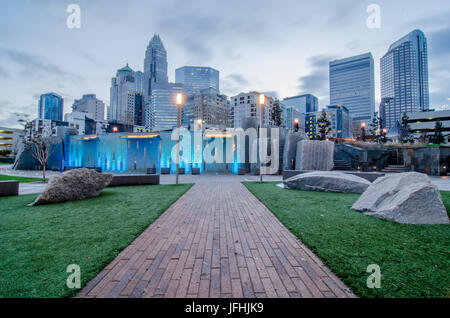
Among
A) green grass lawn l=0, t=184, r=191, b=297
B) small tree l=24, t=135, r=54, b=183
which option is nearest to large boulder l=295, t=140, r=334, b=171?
green grass lawn l=0, t=184, r=191, b=297

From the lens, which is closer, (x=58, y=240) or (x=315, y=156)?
(x=58, y=240)

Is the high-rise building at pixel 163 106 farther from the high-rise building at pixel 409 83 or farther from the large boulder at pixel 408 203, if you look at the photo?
the large boulder at pixel 408 203

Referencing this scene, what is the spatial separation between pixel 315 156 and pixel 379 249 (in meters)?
14.8

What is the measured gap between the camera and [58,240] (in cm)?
377

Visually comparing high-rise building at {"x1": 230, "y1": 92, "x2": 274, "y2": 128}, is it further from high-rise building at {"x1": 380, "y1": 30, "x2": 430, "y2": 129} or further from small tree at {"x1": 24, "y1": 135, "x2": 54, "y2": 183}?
small tree at {"x1": 24, "y1": 135, "x2": 54, "y2": 183}

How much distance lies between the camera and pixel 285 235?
4203mm

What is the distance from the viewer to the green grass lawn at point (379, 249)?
240 cm

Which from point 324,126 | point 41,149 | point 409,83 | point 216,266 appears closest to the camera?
point 216,266

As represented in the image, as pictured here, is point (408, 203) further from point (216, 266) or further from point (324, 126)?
point (324, 126)

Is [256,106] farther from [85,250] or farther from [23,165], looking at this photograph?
[85,250]

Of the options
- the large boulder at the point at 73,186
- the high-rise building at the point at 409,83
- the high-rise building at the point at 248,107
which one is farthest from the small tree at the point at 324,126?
the high-rise building at the point at 409,83

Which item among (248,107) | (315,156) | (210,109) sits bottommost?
(315,156)

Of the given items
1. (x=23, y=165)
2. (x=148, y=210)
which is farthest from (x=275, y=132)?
(x=23, y=165)

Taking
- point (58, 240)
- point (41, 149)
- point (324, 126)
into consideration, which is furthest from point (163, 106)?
point (58, 240)
